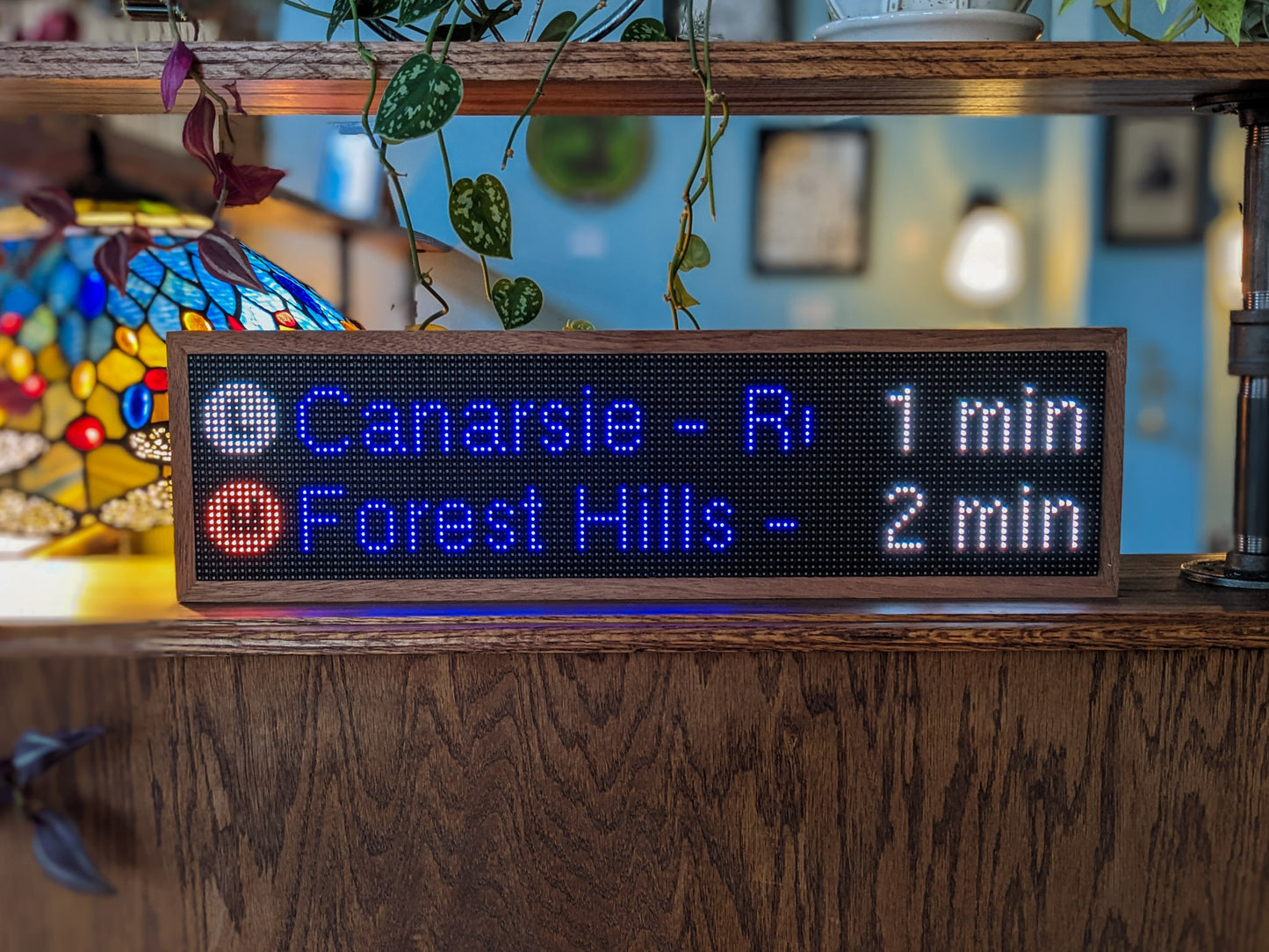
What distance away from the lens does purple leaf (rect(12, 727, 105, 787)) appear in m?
0.68

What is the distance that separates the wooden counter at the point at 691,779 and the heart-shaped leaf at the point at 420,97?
383 millimetres

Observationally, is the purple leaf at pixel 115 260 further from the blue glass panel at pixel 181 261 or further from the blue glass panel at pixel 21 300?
the blue glass panel at pixel 181 261

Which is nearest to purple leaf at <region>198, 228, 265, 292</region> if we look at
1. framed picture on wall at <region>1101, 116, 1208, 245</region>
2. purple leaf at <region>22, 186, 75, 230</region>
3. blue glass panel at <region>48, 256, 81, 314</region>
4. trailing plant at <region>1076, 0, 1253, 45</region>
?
purple leaf at <region>22, 186, 75, 230</region>

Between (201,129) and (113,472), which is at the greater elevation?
(201,129)

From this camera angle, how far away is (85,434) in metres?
1.00

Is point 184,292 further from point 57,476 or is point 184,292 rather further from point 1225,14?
point 1225,14

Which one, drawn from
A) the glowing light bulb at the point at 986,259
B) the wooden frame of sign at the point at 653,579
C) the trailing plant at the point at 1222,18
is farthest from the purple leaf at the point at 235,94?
the glowing light bulb at the point at 986,259

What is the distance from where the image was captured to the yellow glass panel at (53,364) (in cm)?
96

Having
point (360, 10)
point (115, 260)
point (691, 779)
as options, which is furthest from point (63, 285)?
point (691, 779)

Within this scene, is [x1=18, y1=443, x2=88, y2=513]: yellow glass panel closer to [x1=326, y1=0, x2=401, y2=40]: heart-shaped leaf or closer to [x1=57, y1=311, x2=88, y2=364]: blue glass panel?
[x1=57, y1=311, x2=88, y2=364]: blue glass panel

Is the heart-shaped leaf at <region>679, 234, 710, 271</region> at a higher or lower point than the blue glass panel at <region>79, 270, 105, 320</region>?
higher

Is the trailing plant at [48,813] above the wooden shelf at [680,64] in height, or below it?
below

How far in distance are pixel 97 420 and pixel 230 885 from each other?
495mm

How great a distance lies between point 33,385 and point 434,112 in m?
0.50
